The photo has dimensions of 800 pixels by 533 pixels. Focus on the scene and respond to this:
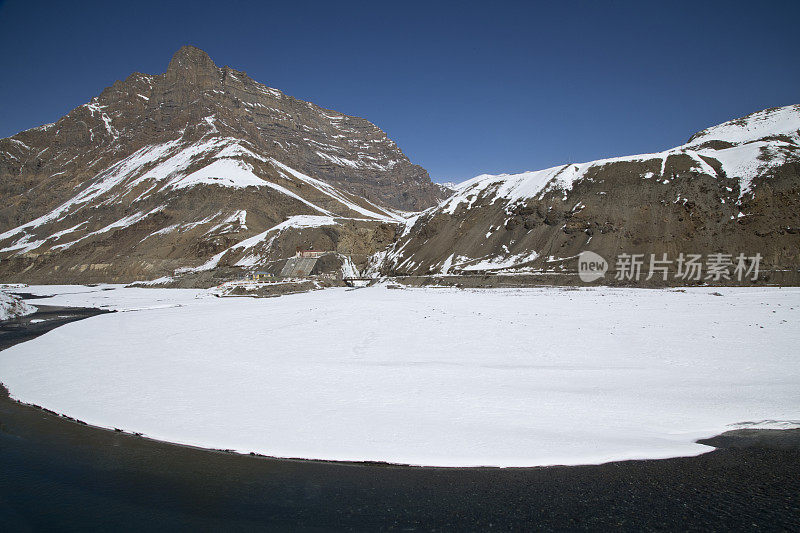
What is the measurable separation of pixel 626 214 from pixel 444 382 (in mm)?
35575

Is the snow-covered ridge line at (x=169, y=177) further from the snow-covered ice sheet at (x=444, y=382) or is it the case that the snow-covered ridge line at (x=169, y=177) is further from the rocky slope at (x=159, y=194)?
the snow-covered ice sheet at (x=444, y=382)

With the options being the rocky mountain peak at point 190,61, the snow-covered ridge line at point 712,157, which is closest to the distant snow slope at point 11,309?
the snow-covered ridge line at point 712,157

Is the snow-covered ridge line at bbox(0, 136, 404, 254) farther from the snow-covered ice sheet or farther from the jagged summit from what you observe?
the snow-covered ice sheet

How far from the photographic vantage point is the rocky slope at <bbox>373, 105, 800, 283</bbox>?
3434 cm

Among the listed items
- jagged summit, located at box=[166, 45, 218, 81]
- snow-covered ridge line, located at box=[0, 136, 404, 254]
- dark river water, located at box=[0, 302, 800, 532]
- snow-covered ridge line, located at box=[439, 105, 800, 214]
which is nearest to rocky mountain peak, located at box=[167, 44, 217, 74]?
jagged summit, located at box=[166, 45, 218, 81]

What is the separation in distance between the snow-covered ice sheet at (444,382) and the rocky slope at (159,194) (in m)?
51.7

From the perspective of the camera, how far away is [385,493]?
7.00 meters

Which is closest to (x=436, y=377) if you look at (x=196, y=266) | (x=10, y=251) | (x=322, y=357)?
A: (x=322, y=357)

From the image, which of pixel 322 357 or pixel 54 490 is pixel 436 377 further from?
pixel 54 490

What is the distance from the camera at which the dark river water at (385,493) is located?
6.13 metres

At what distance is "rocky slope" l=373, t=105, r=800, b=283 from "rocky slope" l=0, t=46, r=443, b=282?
71.1ft

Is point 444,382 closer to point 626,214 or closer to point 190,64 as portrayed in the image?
point 626,214

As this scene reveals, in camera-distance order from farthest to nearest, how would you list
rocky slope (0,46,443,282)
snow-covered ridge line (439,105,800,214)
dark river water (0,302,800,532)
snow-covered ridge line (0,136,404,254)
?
snow-covered ridge line (0,136,404,254)
rocky slope (0,46,443,282)
snow-covered ridge line (439,105,800,214)
dark river water (0,302,800,532)

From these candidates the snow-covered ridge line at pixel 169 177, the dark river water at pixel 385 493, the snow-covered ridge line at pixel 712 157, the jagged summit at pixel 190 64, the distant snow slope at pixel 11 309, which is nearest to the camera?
the dark river water at pixel 385 493
